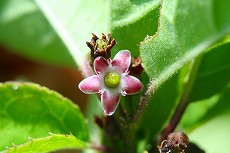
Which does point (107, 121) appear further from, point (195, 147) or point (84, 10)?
point (84, 10)

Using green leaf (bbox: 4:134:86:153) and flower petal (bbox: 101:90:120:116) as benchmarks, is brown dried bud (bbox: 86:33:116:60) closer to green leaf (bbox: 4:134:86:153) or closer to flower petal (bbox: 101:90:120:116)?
flower petal (bbox: 101:90:120:116)

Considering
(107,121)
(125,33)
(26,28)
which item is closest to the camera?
(125,33)

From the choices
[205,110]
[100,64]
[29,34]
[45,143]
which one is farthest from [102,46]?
[29,34]

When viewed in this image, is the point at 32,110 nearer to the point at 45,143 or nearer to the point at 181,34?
the point at 45,143

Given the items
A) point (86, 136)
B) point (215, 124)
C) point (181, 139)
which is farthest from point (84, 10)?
point (215, 124)

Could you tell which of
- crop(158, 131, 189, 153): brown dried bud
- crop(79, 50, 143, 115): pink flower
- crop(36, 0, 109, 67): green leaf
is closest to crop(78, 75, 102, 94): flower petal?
crop(79, 50, 143, 115): pink flower

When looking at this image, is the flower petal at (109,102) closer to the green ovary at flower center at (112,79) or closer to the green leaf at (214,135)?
the green ovary at flower center at (112,79)

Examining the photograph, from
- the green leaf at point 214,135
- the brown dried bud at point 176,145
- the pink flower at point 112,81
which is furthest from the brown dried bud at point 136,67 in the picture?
the green leaf at point 214,135
